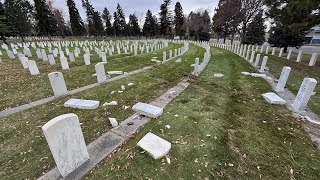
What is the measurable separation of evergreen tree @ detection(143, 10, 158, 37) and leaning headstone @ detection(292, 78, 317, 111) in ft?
223

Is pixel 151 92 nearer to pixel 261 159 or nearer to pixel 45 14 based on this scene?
pixel 261 159

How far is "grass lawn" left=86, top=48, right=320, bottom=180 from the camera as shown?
2.74 m

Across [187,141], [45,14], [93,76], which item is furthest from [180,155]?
[45,14]

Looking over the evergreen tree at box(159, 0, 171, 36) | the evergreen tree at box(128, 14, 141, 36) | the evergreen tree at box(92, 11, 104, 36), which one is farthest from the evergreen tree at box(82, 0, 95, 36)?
the evergreen tree at box(159, 0, 171, 36)

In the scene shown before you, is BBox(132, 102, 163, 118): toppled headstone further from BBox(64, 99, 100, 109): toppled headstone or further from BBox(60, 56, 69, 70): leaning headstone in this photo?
BBox(60, 56, 69, 70): leaning headstone

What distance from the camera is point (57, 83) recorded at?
18.8 ft

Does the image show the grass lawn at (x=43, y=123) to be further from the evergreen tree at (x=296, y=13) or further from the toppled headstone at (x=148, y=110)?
the evergreen tree at (x=296, y=13)

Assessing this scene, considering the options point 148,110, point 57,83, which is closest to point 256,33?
point 148,110

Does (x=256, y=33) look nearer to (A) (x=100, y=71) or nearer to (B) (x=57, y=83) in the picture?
(A) (x=100, y=71)

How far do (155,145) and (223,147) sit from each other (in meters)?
1.35

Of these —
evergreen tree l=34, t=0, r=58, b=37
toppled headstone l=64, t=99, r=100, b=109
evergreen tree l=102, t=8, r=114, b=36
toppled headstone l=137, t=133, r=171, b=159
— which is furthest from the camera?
evergreen tree l=102, t=8, r=114, b=36

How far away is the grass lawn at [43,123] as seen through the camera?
288cm

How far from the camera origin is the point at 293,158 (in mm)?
3062

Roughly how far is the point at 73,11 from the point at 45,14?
13.8 metres
